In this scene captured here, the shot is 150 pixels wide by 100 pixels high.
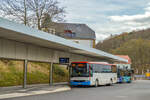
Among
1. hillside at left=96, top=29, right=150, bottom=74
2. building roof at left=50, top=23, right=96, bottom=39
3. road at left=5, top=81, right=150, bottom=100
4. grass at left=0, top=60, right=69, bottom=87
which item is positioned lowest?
road at left=5, top=81, right=150, bottom=100

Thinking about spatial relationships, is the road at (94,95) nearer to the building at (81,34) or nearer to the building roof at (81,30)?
the building at (81,34)

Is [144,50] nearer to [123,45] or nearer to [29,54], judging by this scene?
[123,45]

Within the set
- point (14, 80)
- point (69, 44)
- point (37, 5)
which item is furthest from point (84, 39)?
point (69, 44)

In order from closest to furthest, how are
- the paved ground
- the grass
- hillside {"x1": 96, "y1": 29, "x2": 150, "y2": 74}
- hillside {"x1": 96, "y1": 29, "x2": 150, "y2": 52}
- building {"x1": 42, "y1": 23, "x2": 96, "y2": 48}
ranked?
1. the paved ground
2. the grass
3. building {"x1": 42, "y1": 23, "x2": 96, "y2": 48}
4. hillside {"x1": 96, "y1": 29, "x2": 150, "y2": 74}
5. hillside {"x1": 96, "y1": 29, "x2": 150, "y2": 52}

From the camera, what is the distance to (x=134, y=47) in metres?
87.4

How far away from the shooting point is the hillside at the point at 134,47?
86.2 m

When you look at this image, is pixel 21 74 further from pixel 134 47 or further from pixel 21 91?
pixel 134 47

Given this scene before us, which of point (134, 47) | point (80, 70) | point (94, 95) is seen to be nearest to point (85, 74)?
point (80, 70)

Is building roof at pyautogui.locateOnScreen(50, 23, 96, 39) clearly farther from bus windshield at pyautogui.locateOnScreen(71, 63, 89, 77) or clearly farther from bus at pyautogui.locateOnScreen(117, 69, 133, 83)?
bus windshield at pyautogui.locateOnScreen(71, 63, 89, 77)

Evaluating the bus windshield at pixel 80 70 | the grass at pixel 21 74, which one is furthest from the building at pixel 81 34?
Result: the bus windshield at pixel 80 70

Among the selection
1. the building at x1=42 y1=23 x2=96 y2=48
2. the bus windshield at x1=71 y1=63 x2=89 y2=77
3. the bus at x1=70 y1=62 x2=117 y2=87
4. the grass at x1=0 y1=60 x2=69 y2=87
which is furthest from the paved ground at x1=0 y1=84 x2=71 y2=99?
the building at x1=42 y1=23 x2=96 y2=48

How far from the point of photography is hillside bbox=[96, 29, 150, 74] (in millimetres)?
86250

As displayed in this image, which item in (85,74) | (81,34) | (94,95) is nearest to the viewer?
(94,95)

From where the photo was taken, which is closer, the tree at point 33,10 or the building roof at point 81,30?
the tree at point 33,10
